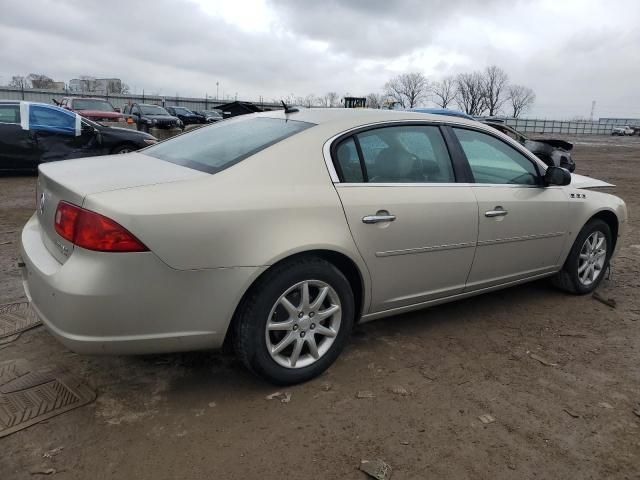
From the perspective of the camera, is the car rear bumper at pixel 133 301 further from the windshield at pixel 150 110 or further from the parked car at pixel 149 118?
the windshield at pixel 150 110

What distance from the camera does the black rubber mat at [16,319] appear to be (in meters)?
3.38

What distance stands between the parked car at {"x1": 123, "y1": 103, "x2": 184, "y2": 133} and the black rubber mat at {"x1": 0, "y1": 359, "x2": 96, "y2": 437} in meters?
19.4

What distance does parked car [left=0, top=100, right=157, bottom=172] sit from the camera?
31.1 feet

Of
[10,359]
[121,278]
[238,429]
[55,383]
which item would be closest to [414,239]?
[238,429]

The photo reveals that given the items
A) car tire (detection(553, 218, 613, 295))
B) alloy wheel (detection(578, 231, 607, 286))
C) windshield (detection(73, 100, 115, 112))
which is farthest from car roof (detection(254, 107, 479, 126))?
windshield (detection(73, 100, 115, 112))

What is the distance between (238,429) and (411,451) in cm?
82

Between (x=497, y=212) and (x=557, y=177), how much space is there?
70cm

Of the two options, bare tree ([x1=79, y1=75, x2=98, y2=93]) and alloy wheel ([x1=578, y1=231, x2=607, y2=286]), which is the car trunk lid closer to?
alloy wheel ([x1=578, y1=231, x2=607, y2=286])

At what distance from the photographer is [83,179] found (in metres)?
2.63

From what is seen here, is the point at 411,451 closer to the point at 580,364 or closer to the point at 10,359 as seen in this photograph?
the point at 580,364

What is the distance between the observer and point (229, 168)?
2.67 m

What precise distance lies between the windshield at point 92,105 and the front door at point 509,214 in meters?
17.8

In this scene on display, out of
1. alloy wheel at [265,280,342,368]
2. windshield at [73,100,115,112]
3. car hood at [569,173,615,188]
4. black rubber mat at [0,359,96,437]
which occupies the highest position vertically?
windshield at [73,100,115,112]

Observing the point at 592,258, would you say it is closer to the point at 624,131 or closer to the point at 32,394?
the point at 32,394
